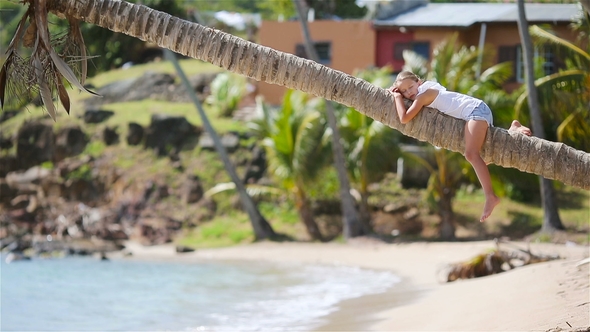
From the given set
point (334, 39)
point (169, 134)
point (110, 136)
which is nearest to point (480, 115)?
point (169, 134)

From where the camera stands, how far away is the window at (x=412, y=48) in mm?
31344

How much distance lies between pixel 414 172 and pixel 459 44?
6.03 m

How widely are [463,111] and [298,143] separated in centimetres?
1524

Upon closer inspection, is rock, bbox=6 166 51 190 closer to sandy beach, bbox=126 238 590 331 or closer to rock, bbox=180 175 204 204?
rock, bbox=180 175 204 204

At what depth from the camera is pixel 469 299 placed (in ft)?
36.3

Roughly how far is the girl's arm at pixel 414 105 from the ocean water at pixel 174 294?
479cm

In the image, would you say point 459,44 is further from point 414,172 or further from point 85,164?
point 85,164

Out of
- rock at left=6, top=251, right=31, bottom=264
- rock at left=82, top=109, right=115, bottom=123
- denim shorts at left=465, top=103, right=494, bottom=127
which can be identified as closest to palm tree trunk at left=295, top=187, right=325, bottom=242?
rock at left=6, top=251, right=31, bottom=264

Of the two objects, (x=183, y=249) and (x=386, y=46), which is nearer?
(x=183, y=249)

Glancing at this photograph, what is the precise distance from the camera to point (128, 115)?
33562 millimetres

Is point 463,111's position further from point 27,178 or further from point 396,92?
point 27,178

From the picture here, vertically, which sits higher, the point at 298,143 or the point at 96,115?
the point at 96,115

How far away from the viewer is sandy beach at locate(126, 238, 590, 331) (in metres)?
8.59

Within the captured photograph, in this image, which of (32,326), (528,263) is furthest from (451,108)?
(32,326)
